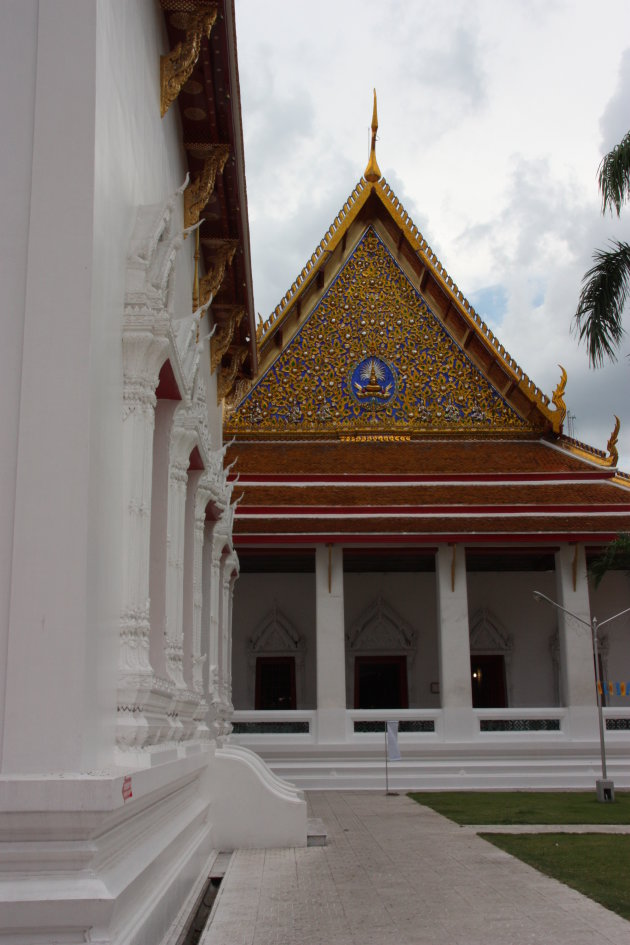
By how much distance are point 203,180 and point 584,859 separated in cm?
519

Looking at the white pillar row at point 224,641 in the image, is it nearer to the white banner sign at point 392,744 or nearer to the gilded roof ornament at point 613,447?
the white banner sign at point 392,744

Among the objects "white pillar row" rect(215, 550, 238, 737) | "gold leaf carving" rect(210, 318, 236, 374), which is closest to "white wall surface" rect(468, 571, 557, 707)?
"white pillar row" rect(215, 550, 238, 737)

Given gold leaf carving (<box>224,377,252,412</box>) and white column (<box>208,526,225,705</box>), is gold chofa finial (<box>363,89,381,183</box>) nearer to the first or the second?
gold leaf carving (<box>224,377,252,412</box>)

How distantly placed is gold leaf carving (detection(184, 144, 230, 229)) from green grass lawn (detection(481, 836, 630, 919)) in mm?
4806

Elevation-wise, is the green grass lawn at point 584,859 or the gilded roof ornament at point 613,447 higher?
the gilded roof ornament at point 613,447

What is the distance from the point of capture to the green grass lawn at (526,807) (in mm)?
9547

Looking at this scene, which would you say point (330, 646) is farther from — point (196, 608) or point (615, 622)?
point (196, 608)

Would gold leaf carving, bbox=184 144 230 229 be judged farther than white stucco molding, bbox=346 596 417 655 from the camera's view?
No

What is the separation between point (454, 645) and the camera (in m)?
13.6

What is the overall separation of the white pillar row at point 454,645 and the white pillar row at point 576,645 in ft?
4.08

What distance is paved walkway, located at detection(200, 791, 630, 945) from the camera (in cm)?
486

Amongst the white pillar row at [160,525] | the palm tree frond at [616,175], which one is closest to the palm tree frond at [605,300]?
the palm tree frond at [616,175]

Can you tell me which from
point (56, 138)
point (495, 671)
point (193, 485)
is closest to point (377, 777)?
point (495, 671)

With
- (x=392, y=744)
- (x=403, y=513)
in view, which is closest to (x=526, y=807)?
(x=392, y=744)
